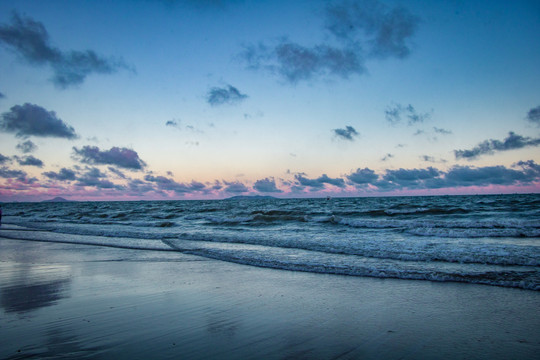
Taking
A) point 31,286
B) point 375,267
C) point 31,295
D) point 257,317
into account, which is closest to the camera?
point 257,317

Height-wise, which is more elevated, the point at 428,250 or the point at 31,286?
the point at 31,286

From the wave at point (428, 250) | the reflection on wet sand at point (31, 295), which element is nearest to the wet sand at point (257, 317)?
the reflection on wet sand at point (31, 295)

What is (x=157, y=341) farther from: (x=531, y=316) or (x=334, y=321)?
(x=531, y=316)

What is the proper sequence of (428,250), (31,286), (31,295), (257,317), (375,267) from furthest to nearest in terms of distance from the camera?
1. (428,250)
2. (375,267)
3. (31,286)
4. (31,295)
5. (257,317)

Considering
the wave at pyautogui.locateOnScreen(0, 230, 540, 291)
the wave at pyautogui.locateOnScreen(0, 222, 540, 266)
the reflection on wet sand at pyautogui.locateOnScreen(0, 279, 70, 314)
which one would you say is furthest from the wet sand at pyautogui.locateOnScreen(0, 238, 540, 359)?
the wave at pyautogui.locateOnScreen(0, 222, 540, 266)

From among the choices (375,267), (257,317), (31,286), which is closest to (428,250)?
(375,267)

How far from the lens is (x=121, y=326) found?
15.9 ft

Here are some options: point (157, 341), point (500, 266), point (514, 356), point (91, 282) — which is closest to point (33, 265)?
point (91, 282)

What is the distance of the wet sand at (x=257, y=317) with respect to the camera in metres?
3.99

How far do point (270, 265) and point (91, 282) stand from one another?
497 centimetres

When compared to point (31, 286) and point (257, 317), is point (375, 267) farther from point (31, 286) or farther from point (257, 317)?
point (31, 286)

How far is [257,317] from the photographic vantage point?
5281mm

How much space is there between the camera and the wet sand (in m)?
3.99

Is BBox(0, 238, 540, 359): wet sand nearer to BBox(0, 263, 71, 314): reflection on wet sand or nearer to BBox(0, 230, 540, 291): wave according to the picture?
BBox(0, 263, 71, 314): reflection on wet sand
